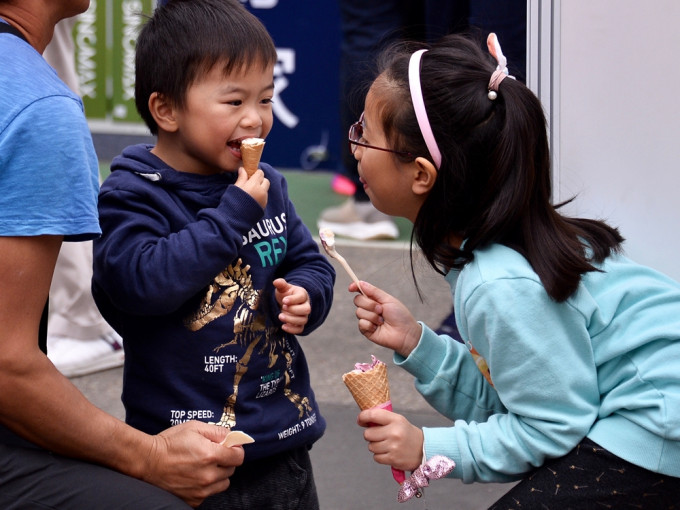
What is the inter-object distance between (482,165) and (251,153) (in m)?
0.47

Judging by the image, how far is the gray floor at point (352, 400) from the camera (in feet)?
10.1

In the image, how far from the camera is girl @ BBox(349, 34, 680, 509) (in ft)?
6.34

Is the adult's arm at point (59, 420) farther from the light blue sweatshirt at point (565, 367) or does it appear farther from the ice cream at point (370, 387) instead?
the light blue sweatshirt at point (565, 367)

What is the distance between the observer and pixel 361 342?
162 inches

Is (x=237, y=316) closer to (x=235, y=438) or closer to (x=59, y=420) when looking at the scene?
(x=235, y=438)

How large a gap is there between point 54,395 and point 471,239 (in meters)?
0.88

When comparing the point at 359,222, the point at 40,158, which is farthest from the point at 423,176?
the point at 359,222

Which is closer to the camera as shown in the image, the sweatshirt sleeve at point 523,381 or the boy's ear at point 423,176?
the sweatshirt sleeve at point 523,381

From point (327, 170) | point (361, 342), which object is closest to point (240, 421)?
point (361, 342)

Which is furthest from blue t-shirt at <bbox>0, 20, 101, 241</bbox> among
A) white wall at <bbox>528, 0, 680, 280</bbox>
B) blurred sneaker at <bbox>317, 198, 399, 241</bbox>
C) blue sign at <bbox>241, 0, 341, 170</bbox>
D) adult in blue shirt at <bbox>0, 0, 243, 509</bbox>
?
blue sign at <bbox>241, 0, 341, 170</bbox>

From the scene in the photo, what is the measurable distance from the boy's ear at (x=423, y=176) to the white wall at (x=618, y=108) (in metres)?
0.67

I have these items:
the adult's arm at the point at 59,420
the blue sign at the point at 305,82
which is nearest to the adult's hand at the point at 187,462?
the adult's arm at the point at 59,420

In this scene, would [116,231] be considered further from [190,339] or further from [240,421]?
[240,421]

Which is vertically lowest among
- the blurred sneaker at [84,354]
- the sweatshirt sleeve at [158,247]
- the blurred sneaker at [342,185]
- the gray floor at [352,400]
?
the blurred sneaker at [342,185]
